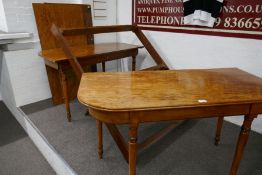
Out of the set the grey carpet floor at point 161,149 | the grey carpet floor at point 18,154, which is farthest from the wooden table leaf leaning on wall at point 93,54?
the grey carpet floor at point 18,154

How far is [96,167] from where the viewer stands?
1.56m

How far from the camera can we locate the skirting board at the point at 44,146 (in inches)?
64.4

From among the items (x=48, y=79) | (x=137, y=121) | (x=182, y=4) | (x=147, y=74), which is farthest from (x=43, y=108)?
(x=182, y=4)

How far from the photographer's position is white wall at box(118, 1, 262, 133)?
1935 millimetres

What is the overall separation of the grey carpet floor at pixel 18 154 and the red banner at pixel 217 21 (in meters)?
1.98

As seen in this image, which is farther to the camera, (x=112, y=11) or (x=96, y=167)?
(x=112, y=11)

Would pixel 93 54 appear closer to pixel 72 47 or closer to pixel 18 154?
pixel 72 47

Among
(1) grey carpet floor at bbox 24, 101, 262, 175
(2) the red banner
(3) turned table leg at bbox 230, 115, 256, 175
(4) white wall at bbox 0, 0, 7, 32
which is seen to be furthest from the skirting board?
(2) the red banner

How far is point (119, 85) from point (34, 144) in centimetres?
149

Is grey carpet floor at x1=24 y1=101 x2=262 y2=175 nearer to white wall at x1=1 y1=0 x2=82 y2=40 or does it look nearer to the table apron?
the table apron

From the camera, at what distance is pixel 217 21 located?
81.3 inches

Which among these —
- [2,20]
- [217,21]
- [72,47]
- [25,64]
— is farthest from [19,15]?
[217,21]

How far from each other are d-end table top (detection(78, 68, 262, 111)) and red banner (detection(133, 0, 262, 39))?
63cm

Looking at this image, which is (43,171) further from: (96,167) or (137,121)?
(137,121)
